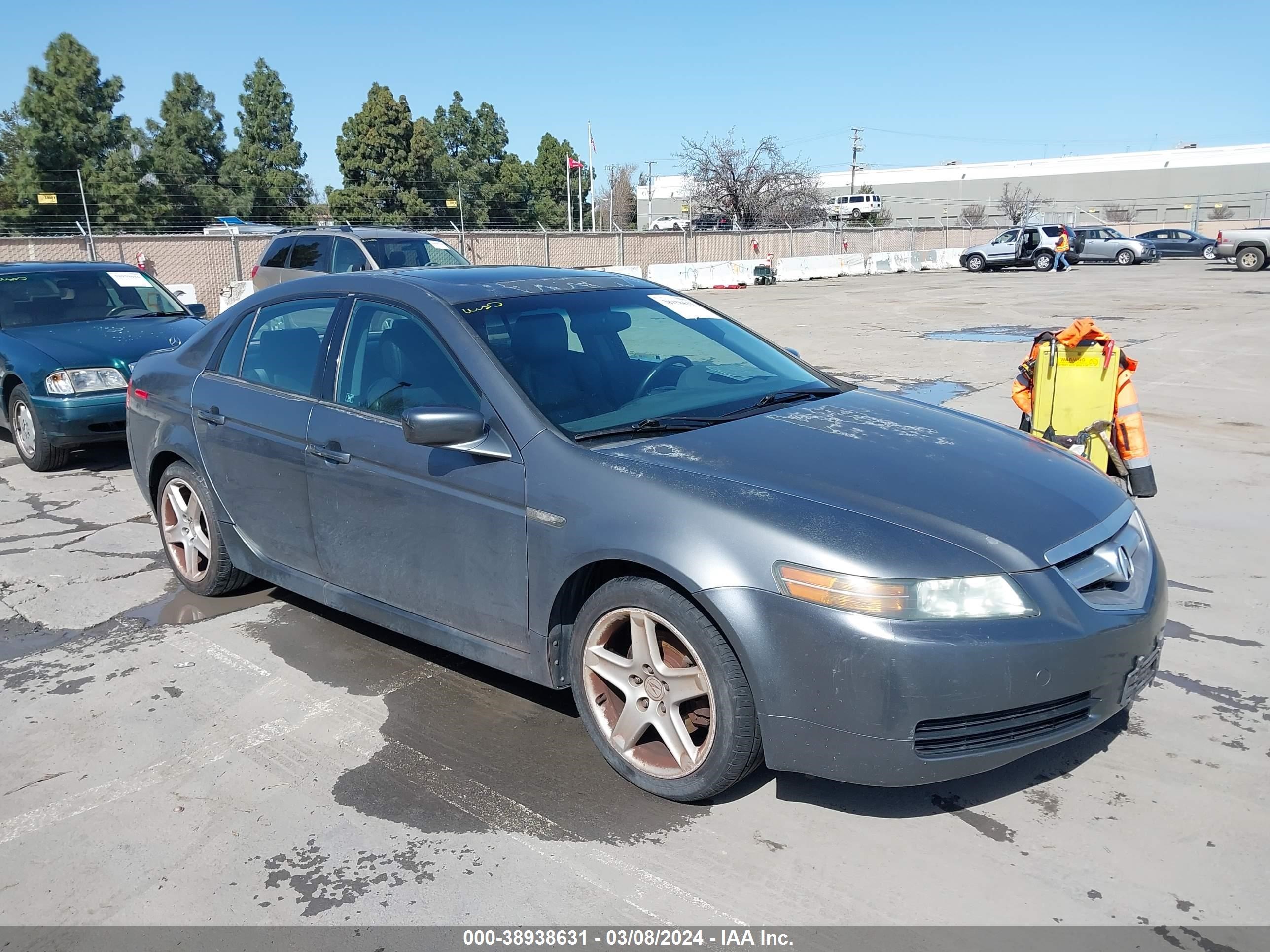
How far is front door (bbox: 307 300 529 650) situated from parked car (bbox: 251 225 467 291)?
30.2 ft

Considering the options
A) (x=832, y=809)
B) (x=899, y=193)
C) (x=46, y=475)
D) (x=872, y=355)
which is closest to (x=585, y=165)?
(x=899, y=193)

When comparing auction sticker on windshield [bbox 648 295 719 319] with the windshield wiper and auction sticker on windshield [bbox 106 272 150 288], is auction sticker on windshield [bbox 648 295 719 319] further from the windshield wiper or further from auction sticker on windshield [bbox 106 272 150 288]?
auction sticker on windshield [bbox 106 272 150 288]

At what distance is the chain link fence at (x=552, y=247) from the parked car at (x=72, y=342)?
4.05 m

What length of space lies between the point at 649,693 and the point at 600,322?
1622 mm

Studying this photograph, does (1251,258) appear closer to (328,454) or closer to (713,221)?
(713,221)

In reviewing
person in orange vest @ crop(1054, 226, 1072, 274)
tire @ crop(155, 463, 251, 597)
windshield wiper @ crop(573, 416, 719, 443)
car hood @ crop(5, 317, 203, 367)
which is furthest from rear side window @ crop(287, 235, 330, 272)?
person in orange vest @ crop(1054, 226, 1072, 274)

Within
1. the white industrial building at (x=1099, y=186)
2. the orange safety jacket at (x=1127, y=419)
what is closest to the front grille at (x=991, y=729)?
the orange safety jacket at (x=1127, y=419)

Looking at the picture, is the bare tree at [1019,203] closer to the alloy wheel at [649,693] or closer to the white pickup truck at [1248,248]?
the white pickup truck at [1248,248]

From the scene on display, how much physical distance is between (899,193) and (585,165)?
3019cm

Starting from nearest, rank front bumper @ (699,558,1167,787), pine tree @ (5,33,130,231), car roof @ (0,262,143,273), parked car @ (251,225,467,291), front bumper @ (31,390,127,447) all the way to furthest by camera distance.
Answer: front bumper @ (699,558,1167,787) < front bumper @ (31,390,127,447) < car roof @ (0,262,143,273) < parked car @ (251,225,467,291) < pine tree @ (5,33,130,231)

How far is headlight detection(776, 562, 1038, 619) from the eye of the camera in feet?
8.93

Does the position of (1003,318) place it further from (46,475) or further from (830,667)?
(830,667)

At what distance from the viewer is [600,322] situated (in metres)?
4.08

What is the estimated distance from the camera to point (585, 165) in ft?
260
